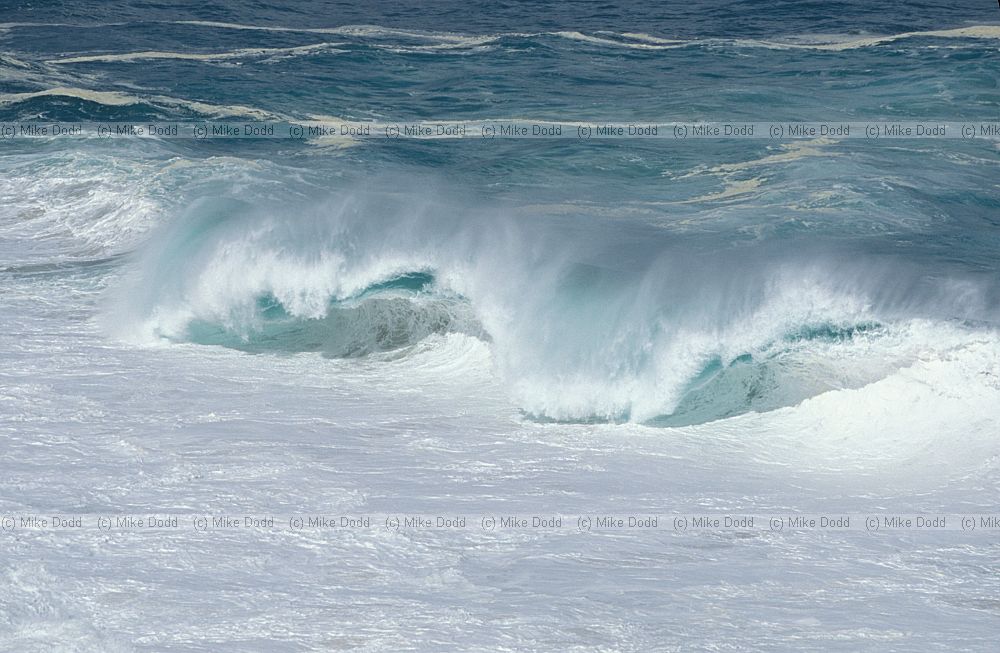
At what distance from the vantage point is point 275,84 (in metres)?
24.9

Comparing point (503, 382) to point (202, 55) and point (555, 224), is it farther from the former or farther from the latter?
point (202, 55)

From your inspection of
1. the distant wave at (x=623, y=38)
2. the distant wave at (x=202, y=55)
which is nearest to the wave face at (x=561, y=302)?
the distant wave at (x=202, y=55)

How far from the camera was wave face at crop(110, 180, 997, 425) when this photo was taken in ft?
33.4

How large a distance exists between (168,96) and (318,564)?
1769cm

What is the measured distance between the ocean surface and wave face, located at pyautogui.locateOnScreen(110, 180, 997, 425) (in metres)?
0.04

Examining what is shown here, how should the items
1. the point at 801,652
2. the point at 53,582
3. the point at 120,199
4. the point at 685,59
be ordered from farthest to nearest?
the point at 685,59 < the point at 120,199 < the point at 53,582 < the point at 801,652

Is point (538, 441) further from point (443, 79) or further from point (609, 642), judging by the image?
point (443, 79)

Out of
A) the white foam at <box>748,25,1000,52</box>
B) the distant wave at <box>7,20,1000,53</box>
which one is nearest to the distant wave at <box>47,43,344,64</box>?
the distant wave at <box>7,20,1000,53</box>

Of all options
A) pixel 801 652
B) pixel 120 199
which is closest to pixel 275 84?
pixel 120 199

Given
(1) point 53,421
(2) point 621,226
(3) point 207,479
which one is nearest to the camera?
(3) point 207,479

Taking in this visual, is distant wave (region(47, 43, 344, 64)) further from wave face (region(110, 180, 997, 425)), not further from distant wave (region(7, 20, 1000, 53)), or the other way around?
wave face (region(110, 180, 997, 425))

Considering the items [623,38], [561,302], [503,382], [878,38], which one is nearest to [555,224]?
[561,302]

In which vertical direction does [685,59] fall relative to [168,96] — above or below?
above

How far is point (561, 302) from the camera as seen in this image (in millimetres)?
11406
